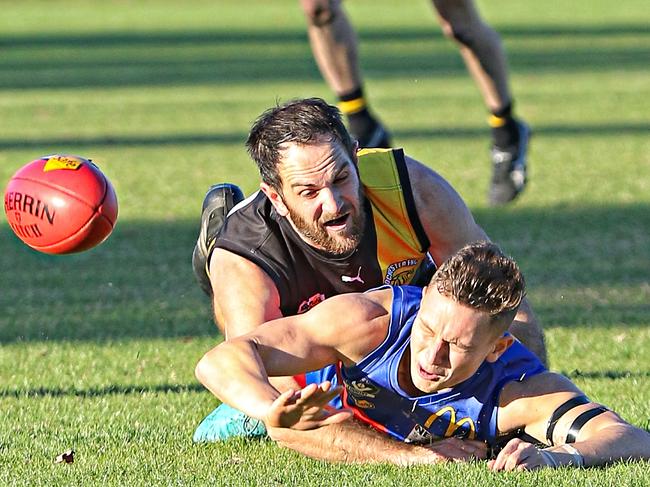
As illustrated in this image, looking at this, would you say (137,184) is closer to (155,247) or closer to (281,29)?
(155,247)

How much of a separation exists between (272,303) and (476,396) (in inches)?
32.2

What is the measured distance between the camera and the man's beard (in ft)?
16.0

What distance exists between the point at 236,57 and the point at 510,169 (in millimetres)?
14294

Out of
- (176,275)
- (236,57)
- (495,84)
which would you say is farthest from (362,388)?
(236,57)

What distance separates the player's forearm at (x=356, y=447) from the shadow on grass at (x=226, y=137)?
891cm

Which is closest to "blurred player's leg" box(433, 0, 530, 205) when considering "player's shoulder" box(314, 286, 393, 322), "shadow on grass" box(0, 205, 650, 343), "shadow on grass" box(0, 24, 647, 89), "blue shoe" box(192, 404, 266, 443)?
"shadow on grass" box(0, 205, 650, 343)

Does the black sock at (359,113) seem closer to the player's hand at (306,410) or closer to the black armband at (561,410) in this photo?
the black armband at (561,410)

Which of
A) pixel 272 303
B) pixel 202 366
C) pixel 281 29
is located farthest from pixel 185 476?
pixel 281 29

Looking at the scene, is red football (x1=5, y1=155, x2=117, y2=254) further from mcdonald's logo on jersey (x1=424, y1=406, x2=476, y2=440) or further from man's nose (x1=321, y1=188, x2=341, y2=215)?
mcdonald's logo on jersey (x1=424, y1=406, x2=476, y2=440)

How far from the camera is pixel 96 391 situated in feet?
18.6

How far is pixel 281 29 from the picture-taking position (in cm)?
3030

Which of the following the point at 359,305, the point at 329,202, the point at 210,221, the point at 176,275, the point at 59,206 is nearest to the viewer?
the point at 359,305

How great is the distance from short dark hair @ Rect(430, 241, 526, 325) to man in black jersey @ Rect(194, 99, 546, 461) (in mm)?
645

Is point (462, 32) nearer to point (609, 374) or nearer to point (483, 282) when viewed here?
point (609, 374)
